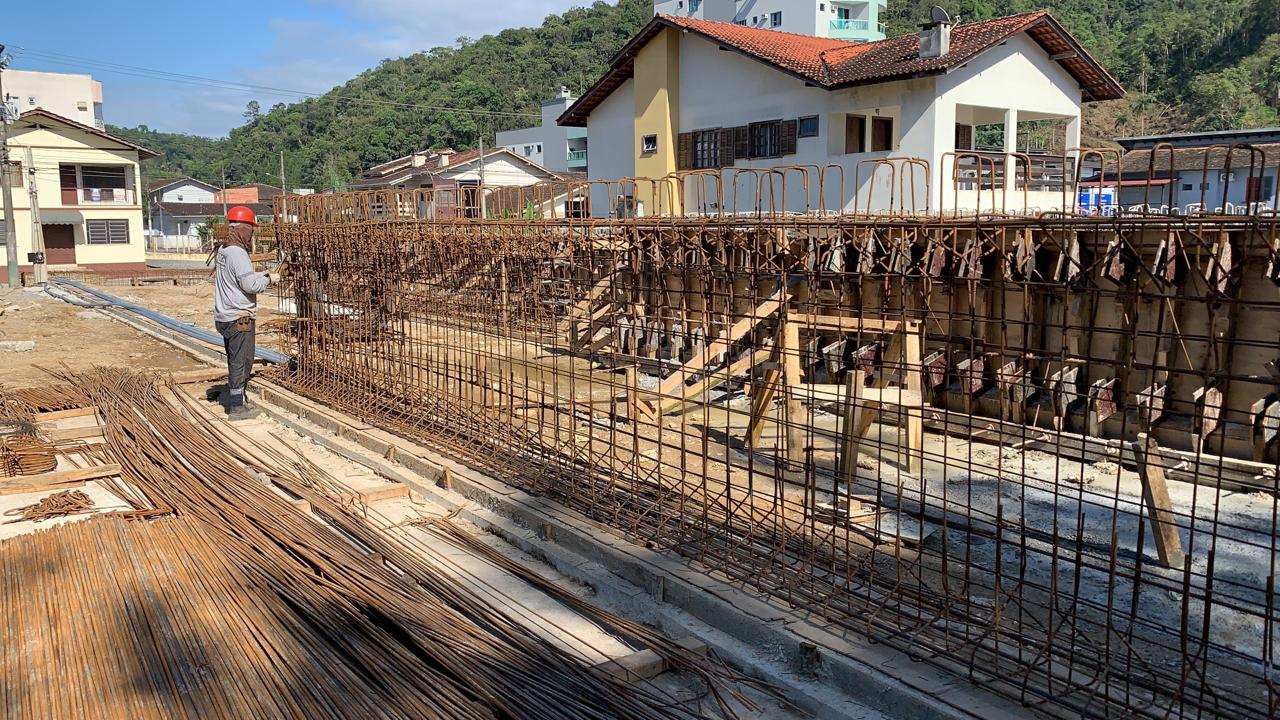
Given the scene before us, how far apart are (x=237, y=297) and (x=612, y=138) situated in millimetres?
21160

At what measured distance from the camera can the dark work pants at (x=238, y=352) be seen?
9.80m

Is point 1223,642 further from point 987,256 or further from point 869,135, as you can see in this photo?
point 869,135

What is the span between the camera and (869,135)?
22.9 metres

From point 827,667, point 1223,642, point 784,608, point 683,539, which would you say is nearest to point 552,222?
point 683,539

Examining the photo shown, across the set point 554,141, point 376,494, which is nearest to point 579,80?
point 554,141

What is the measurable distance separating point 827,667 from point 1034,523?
337 cm

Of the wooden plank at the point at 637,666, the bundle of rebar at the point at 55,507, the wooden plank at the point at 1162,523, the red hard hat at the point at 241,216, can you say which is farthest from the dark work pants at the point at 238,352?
the wooden plank at the point at 1162,523

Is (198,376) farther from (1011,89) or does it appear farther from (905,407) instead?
(1011,89)

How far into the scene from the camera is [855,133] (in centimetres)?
2327

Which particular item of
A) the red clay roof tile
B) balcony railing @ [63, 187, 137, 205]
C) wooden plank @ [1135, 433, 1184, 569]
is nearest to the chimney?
the red clay roof tile

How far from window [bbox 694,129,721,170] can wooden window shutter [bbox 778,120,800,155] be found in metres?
2.52

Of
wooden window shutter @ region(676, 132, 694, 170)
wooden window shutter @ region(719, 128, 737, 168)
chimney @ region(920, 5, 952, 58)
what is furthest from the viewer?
wooden window shutter @ region(676, 132, 694, 170)

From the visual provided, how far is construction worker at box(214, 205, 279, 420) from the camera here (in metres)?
9.58

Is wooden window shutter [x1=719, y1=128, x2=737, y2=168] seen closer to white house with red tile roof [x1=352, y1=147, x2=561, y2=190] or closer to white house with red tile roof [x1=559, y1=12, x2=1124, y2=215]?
white house with red tile roof [x1=559, y1=12, x2=1124, y2=215]
